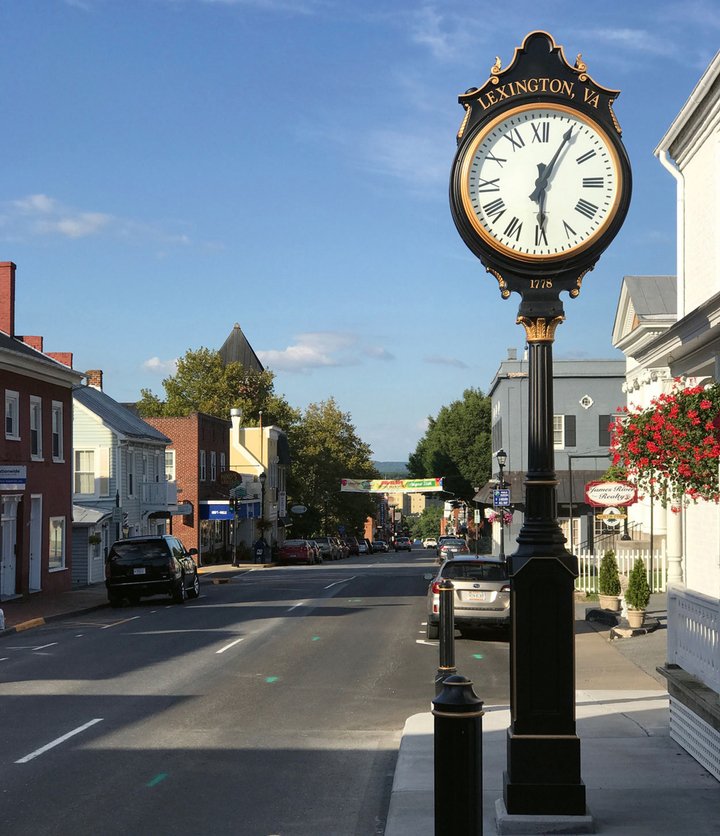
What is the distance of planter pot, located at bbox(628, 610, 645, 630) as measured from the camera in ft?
65.2

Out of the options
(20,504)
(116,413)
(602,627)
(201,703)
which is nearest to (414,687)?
(201,703)

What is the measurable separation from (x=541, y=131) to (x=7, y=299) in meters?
32.0

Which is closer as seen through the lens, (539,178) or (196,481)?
(539,178)

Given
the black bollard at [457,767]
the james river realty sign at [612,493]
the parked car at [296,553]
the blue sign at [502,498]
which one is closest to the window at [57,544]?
the blue sign at [502,498]

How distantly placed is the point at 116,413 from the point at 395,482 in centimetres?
3266

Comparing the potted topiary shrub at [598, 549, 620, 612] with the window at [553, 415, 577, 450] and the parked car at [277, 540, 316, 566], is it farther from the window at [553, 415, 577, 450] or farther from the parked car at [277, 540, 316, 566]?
the parked car at [277, 540, 316, 566]

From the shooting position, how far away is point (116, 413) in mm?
49094

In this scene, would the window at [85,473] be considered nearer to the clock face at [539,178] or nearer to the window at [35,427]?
the window at [35,427]

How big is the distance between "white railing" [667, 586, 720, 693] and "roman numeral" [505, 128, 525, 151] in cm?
385

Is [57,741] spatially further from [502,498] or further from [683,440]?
[502,498]

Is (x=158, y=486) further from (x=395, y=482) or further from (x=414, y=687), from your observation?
(x=414, y=687)

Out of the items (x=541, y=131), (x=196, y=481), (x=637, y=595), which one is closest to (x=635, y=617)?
(x=637, y=595)

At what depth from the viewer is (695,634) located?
931 cm

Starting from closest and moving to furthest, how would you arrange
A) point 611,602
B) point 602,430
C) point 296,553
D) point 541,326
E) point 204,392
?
point 541,326, point 611,602, point 602,430, point 296,553, point 204,392
